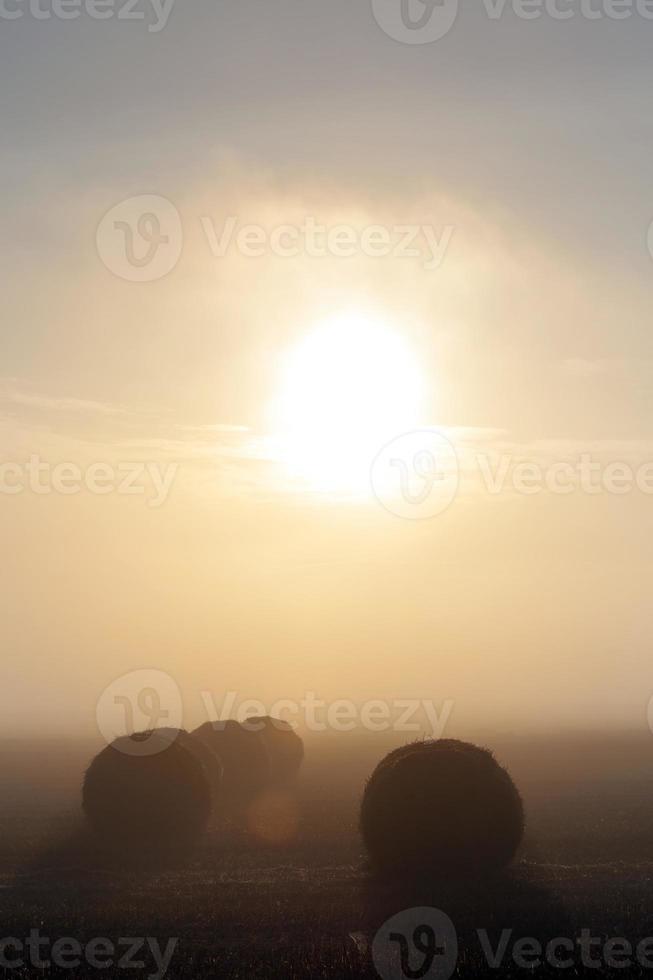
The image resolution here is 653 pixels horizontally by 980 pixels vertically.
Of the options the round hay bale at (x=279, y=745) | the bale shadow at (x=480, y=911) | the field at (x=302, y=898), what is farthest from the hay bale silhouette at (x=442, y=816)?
the round hay bale at (x=279, y=745)

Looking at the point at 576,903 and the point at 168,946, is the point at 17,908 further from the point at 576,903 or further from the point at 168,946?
the point at 576,903

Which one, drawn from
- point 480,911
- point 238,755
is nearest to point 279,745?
point 238,755

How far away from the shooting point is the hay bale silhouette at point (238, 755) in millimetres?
44656

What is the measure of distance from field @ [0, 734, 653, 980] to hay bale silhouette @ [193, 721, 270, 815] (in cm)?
830

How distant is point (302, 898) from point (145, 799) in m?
9.49

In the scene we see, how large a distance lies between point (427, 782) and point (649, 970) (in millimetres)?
9178

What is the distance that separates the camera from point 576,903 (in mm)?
20578

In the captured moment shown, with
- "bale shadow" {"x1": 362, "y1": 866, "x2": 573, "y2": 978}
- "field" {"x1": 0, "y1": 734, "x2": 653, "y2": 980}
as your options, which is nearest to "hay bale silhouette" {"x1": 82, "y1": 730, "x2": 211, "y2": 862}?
"field" {"x1": 0, "y1": 734, "x2": 653, "y2": 980}

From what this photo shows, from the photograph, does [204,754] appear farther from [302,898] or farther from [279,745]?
[302,898]

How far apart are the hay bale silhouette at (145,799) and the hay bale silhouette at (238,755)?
13.4 m

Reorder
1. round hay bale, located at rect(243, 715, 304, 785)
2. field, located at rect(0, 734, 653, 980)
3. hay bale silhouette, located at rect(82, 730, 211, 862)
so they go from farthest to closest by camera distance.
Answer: round hay bale, located at rect(243, 715, 304, 785) → hay bale silhouette, located at rect(82, 730, 211, 862) → field, located at rect(0, 734, 653, 980)

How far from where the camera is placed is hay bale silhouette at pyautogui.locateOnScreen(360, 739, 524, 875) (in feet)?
79.5

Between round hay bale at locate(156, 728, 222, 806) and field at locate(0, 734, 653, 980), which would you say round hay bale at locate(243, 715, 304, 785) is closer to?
round hay bale at locate(156, 728, 222, 806)

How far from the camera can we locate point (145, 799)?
97.0 ft
